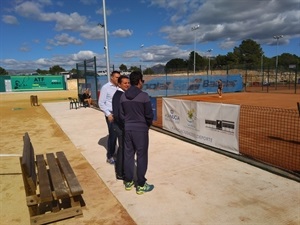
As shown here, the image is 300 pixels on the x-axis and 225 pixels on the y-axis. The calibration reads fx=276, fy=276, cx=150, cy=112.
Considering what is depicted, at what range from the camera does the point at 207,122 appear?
24.2 feet

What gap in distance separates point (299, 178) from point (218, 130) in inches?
94.4

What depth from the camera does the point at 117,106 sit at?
4984mm

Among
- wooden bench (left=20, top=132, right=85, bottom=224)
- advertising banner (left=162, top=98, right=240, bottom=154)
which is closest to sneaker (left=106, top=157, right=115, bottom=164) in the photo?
wooden bench (left=20, top=132, right=85, bottom=224)

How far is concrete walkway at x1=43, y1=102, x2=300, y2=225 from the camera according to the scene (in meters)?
3.83

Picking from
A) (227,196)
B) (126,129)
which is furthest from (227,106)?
(126,129)

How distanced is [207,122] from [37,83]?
48720 millimetres

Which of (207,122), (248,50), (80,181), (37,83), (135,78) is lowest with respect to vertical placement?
(80,181)

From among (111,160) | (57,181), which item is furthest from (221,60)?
(57,181)

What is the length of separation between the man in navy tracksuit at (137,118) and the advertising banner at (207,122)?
9.37ft

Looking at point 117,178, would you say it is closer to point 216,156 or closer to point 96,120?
point 216,156

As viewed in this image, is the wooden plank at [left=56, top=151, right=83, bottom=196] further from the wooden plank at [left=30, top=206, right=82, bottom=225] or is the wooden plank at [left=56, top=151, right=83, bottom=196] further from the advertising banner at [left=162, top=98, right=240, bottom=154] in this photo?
the advertising banner at [left=162, top=98, right=240, bottom=154]

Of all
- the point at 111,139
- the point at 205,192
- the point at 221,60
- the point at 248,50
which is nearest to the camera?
the point at 205,192

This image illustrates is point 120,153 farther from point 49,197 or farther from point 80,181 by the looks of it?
point 49,197

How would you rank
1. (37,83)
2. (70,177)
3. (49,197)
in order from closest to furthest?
(49,197) → (70,177) → (37,83)
